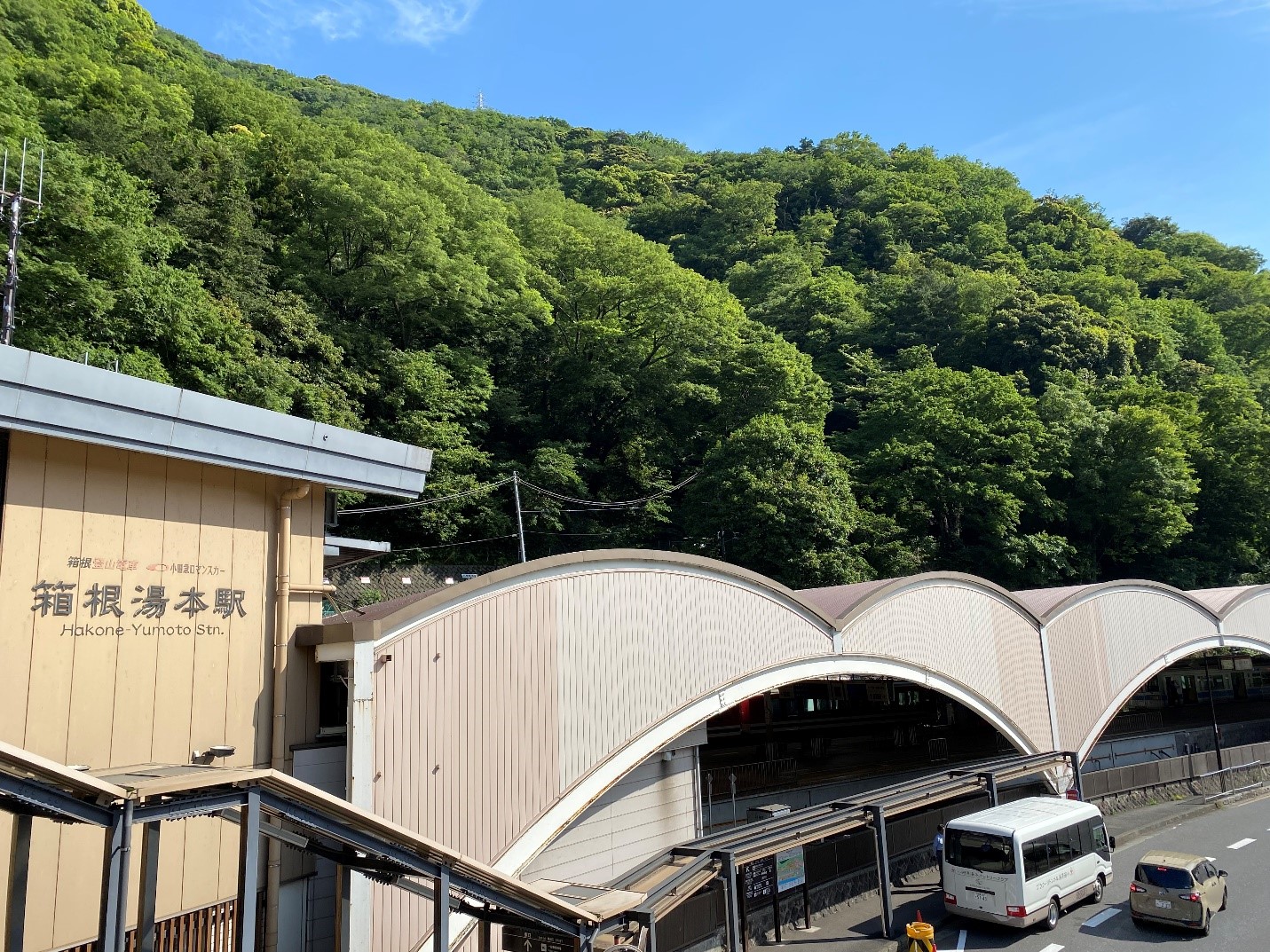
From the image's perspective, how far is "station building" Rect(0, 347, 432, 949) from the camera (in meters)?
8.41

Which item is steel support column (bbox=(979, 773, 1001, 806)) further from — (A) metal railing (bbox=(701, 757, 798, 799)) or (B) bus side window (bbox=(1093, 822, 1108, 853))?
(A) metal railing (bbox=(701, 757, 798, 799))

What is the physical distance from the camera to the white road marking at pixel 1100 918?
1562 cm

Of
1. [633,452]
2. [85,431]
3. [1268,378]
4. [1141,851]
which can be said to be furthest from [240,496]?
[1268,378]

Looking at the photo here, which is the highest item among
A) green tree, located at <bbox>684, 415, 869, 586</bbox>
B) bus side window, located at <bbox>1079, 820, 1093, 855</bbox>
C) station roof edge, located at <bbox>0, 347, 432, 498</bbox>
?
green tree, located at <bbox>684, 415, 869, 586</bbox>

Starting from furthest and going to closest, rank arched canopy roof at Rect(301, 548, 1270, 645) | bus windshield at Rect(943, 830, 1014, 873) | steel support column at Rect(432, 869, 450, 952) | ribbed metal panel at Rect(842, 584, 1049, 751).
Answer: ribbed metal panel at Rect(842, 584, 1049, 751) < bus windshield at Rect(943, 830, 1014, 873) < arched canopy roof at Rect(301, 548, 1270, 645) < steel support column at Rect(432, 869, 450, 952)

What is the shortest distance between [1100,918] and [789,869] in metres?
6.46

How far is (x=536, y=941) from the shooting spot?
29.6 ft

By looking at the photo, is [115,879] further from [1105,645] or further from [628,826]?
[1105,645]

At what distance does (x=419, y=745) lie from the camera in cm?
1066

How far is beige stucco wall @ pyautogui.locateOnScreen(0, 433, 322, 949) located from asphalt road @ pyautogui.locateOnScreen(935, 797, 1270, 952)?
12.3m

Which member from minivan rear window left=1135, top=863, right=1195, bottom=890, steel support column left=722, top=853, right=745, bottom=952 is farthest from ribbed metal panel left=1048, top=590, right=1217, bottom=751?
steel support column left=722, top=853, right=745, bottom=952

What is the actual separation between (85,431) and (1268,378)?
241 feet

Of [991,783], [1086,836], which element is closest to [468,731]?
[991,783]

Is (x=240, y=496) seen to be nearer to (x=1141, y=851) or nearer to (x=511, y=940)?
(x=511, y=940)
